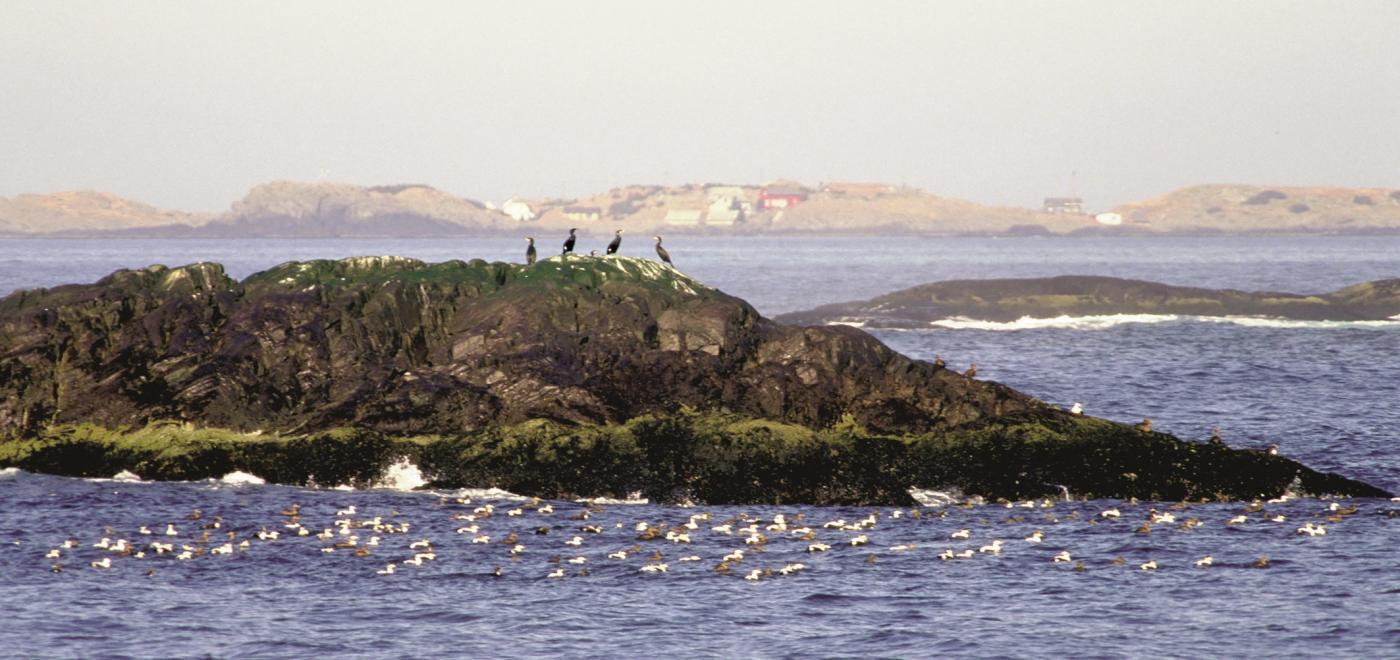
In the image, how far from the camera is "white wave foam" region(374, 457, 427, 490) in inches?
1292

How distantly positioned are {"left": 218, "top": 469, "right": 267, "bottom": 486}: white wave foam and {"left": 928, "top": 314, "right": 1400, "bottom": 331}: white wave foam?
2345 inches

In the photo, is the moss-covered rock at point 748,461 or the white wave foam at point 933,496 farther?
the moss-covered rock at point 748,461

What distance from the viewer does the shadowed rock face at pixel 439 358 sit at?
1364 inches

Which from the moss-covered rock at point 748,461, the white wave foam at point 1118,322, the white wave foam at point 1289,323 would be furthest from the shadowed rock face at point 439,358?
the white wave foam at point 1289,323

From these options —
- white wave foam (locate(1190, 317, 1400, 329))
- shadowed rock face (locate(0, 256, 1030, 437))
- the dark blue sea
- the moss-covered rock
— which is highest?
shadowed rock face (locate(0, 256, 1030, 437))

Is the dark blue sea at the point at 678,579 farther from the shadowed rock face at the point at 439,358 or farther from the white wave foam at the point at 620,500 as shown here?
the shadowed rock face at the point at 439,358

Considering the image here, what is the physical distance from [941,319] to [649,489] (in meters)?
62.2

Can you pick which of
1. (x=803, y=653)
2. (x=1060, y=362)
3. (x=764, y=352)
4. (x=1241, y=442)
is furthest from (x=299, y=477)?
(x=1060, y=362)

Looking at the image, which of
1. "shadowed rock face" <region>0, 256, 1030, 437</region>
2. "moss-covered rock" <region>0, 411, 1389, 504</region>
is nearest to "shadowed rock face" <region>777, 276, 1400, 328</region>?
"shadowed rock face" <region>0, 256, 1030, 437</region>

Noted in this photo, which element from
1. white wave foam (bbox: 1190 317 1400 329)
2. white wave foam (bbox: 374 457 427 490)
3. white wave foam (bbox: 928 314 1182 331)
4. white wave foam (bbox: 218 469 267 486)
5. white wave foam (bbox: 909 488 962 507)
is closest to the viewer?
white wave foam (bbox: 909 488 962 507)

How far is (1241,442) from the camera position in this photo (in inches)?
1586

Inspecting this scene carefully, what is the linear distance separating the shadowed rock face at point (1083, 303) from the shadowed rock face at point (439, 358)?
5251cm

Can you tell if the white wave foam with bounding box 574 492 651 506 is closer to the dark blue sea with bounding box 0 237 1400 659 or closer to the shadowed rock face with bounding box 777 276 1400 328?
the dark blue sea with bounding box 0 237 1400 659

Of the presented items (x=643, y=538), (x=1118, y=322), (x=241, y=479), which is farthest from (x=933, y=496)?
(x=1118, y=322)
